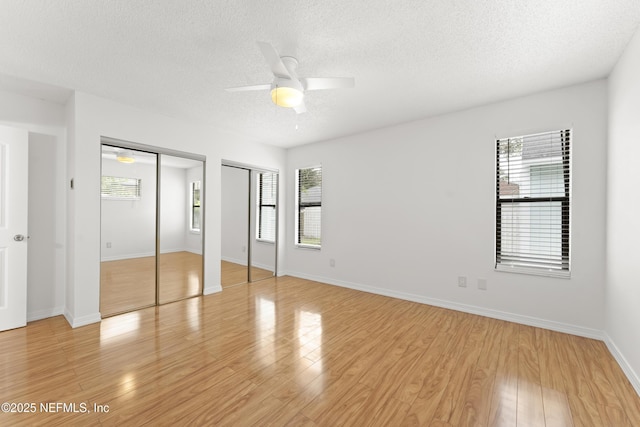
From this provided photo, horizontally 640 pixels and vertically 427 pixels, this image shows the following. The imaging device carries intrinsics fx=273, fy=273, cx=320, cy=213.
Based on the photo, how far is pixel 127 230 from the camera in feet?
11.6

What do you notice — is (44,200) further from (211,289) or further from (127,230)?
(211,289)

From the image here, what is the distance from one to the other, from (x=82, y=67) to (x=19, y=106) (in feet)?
4.31

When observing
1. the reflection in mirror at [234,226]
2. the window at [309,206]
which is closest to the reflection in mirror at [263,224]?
the reflection in mirror at [234,226]

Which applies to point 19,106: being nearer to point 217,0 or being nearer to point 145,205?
point 145,205

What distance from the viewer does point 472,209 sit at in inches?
137

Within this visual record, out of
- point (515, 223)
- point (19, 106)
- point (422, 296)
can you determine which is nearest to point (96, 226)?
point (19, 106)

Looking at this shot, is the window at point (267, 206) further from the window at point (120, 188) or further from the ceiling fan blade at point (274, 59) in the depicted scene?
the ceiling fan blade at point (274, 59)

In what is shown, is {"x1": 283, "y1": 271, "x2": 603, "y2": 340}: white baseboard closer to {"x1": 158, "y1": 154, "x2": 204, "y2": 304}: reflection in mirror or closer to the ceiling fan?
{"x1": 158, "y1": 154, "x2": 204, "y2": 304}: reflection in mirror

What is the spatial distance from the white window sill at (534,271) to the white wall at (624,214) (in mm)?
342

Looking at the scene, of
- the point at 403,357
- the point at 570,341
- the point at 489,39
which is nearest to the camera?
the point at 489,39

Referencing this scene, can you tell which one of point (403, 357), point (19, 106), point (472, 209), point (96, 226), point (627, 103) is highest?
point (19, 106)

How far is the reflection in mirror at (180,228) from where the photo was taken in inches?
150

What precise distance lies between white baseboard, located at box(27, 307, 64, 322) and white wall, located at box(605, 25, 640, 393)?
18.5 ft

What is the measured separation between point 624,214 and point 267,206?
15.3 ft
